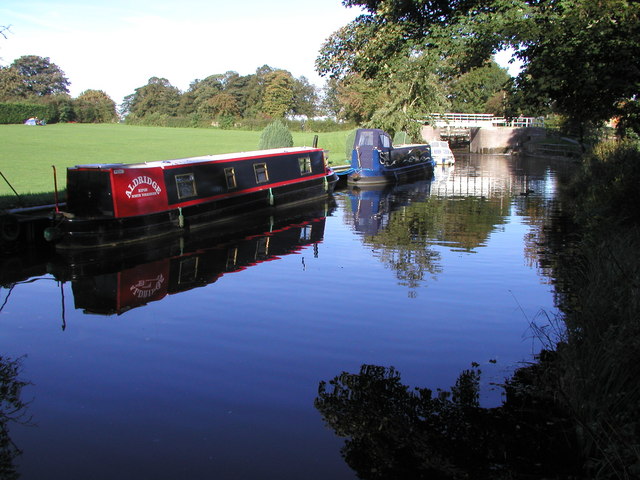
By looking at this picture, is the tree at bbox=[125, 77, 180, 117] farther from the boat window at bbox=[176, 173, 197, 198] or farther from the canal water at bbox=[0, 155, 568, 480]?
the canal water at bbox=[0, 155, 568, 480]

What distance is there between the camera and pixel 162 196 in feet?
48.5

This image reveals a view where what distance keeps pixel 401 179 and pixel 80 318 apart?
2119 centimetres

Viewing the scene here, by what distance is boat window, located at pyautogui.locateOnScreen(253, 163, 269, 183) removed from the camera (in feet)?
61.0

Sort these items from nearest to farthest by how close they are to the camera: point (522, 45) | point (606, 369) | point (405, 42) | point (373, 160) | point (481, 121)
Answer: point (606, 369) → point (522, 45) → point (405, 42) → point (373, 160) → point (481, 121)

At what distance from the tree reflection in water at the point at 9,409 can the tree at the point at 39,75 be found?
109 metres

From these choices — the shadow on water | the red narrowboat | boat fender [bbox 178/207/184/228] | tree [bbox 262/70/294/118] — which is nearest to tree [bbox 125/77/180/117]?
tree [bbox 262/70/294/118]

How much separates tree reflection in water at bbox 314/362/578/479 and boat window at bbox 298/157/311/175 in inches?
597

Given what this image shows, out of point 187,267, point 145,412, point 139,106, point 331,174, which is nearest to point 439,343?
point 145,412

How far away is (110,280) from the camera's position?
10828mm

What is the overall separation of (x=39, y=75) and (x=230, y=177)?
106 metres

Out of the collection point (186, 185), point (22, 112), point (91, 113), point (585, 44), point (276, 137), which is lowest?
point (186, 185)

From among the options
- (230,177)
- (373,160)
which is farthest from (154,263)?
(373,160)

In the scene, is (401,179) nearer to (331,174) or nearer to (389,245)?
(331,174)

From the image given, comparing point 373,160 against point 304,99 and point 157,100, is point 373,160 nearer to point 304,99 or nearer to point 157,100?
point 304,99
